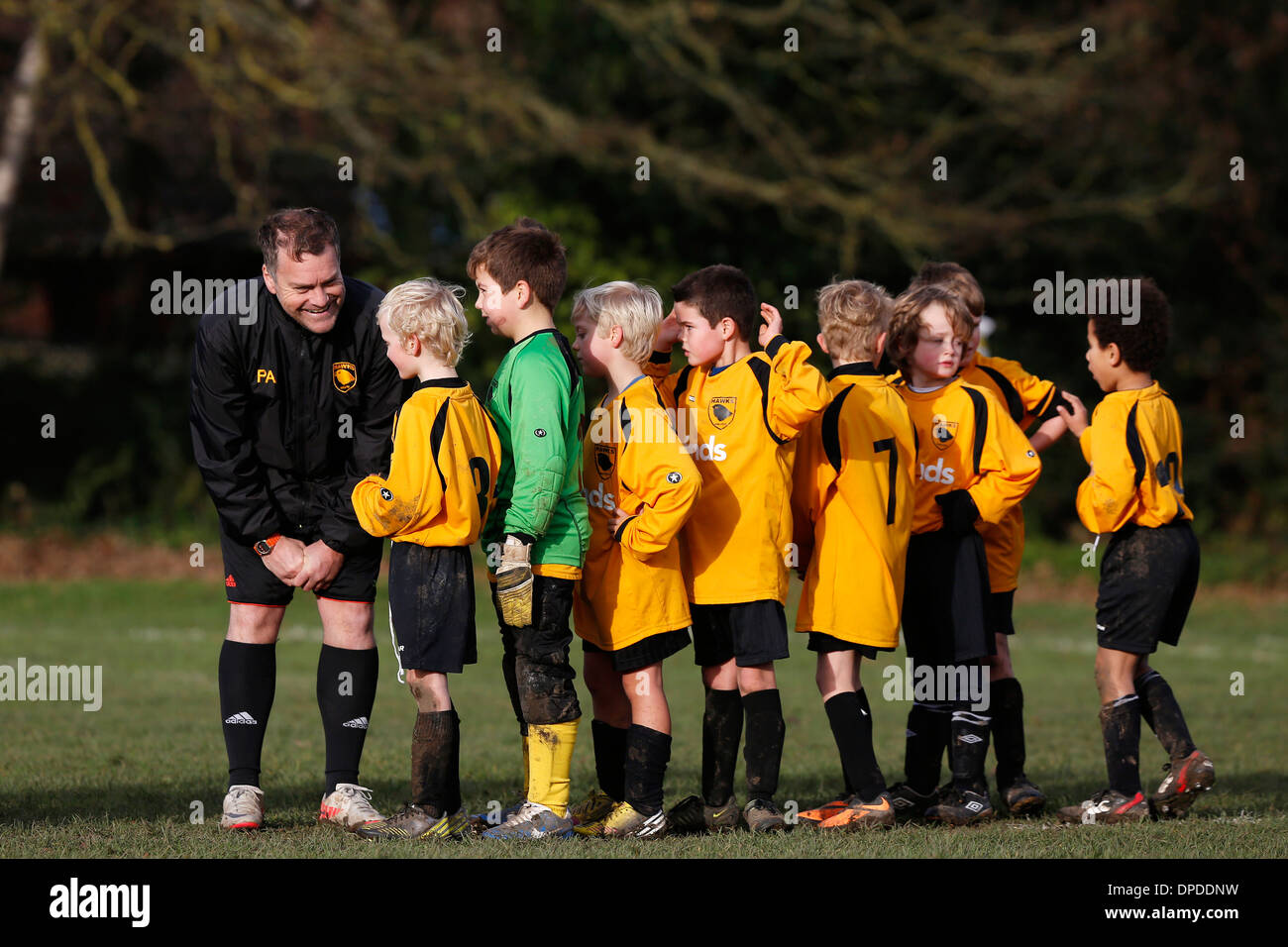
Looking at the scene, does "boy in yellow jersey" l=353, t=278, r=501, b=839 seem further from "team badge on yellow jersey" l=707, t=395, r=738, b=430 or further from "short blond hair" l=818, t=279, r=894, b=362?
"short blond hair" l=818, t=279, r=894, b=362

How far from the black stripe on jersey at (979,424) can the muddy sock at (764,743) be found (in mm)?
1235

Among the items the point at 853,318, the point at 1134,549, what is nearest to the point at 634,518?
the point at 853,318

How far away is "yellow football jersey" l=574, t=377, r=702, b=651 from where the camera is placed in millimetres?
5312

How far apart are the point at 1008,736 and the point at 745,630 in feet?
4.70

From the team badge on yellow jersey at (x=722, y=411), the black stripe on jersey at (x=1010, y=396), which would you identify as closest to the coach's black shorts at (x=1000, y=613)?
the black stripe on jersey at (x=1010, y=396)

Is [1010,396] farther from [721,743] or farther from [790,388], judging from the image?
[721,743]

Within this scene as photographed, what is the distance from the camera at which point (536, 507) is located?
514cm

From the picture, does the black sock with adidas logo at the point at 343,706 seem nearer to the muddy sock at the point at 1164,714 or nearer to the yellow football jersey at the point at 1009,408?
the yellow football jersey at the point at 1009,408

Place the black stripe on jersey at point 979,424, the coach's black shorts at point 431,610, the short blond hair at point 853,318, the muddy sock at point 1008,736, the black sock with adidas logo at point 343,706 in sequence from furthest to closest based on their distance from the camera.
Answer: the muddy sock at point 1008,736, the black stripe on jersey at point 979,424, the short blond hair at point 853,318, the black sock with adidas logo at point 343,706, the coach's black shorts at point 431,610

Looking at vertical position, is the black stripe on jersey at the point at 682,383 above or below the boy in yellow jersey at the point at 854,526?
above

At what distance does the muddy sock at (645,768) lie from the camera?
17.8 feet

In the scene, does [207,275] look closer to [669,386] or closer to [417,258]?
[417,258]

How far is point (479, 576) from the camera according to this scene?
16969 millimetres
